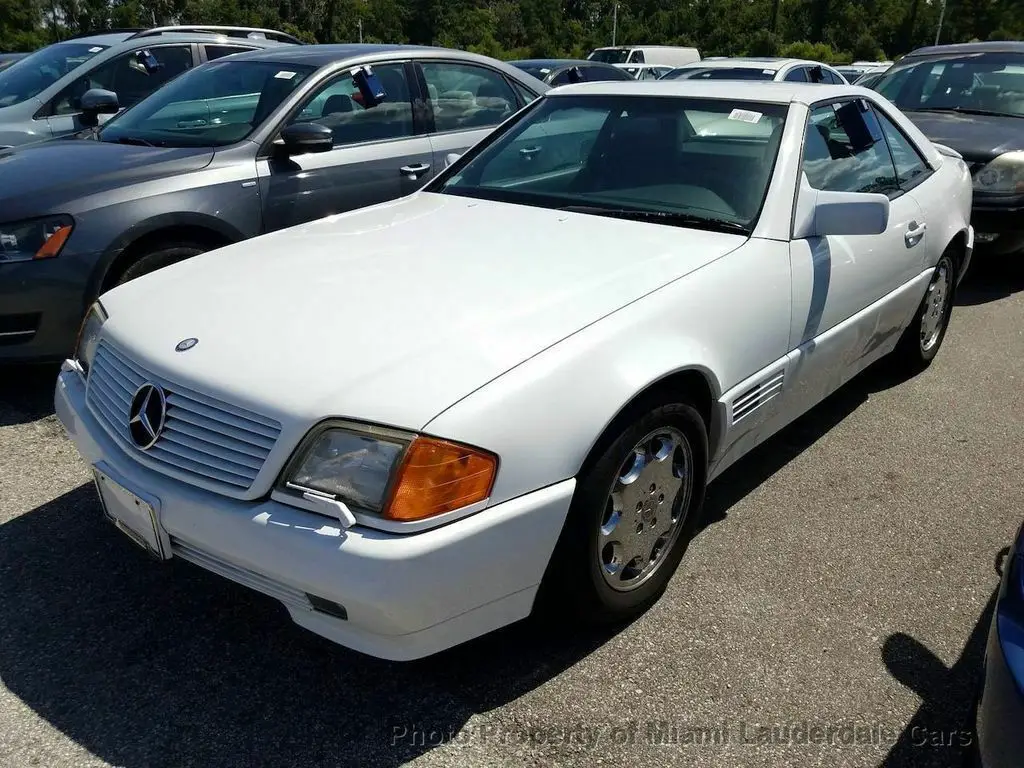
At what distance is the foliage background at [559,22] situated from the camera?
132ft

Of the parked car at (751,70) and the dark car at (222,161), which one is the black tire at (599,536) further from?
the parked car at (751,70)

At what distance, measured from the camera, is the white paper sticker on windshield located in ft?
10.8

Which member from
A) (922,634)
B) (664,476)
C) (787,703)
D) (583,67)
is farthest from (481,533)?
(583,67)

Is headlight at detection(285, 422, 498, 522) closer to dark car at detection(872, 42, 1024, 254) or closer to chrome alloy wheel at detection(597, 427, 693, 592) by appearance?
chrome alloy wheel at detection(597, 427, 693, 592)

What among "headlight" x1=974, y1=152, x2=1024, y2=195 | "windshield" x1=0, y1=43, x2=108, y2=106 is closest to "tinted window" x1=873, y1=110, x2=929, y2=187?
"headlight" x1=974, y1=152, x2=1024, y2=195

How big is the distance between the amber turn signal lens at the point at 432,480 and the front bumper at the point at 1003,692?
111 cm

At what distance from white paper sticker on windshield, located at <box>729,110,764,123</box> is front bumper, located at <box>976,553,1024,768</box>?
205cm

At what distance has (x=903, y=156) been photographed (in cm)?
413

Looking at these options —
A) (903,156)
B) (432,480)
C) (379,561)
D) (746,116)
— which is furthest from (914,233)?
(379,561)

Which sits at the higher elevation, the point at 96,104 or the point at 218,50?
the point at 218,50

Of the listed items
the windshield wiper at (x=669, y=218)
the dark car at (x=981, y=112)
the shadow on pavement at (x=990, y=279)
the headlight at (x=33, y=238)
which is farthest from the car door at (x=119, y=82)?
the shadow on pavement at (x=990, y=279)

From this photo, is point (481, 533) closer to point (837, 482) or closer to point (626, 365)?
point (626, 365)

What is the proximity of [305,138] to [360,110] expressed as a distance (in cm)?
72

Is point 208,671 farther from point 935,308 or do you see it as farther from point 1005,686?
point 935,308
